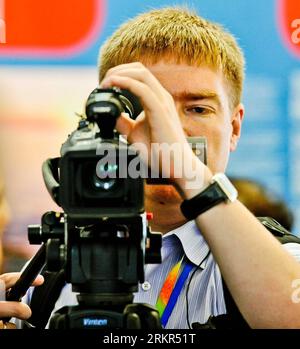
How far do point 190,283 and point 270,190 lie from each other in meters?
0.35

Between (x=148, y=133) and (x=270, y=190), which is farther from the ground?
(x=148, y=133)

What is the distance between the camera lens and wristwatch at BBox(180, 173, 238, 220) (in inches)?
38.3

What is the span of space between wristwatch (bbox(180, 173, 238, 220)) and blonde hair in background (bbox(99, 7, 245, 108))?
0.37 metres

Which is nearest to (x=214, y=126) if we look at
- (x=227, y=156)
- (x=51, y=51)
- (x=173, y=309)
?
(x=227, y=156)

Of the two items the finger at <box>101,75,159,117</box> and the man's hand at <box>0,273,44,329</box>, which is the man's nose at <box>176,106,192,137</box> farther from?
the man's hand at <box>0,273,44,329</box>

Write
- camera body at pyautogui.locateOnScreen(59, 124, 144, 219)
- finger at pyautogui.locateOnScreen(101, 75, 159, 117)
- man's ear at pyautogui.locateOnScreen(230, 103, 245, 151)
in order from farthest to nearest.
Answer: man's ear at pyautogui.locateOnScreen(230, 103, 245, 151)
finger at pyautogui.locateOnScreen(101, 75, 159, 117)
camera body at pyautogui.locateOnScreen(59, 124, 144, 219)

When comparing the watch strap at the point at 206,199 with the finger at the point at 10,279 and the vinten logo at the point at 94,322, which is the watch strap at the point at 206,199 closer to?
the vinten logo at the point at 94,322

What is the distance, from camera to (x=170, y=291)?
45.5 inches

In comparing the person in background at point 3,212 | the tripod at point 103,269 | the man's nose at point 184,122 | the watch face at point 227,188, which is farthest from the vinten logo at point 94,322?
the person in background at point 3,212

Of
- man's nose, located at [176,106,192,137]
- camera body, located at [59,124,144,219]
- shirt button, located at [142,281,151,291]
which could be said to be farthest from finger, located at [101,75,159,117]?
shirt button, located at [142,281,151,291]

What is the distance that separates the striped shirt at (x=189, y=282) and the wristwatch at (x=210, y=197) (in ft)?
0.67

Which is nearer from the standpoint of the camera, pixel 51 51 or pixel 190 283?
pixel 190 283
